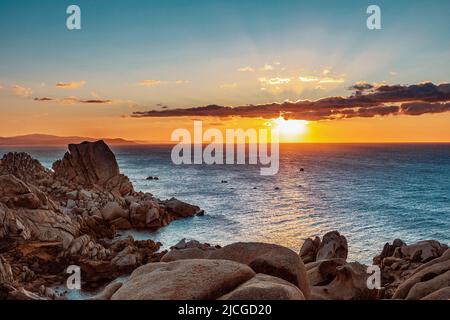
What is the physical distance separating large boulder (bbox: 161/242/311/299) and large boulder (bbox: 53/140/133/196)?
59.5 meters

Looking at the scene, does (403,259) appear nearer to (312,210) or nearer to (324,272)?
(324,272)

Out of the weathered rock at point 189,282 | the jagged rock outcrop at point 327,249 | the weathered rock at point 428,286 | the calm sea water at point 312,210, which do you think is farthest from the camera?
the calm sea water at point 312,210

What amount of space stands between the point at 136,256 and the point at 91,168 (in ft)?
130

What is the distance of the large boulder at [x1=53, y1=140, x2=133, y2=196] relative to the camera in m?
72.1

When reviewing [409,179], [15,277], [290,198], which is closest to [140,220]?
[15,277]

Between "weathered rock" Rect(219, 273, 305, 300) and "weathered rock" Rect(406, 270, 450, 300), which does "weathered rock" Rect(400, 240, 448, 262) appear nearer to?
"weathered rock" Rect(406, 270, 450, 300)

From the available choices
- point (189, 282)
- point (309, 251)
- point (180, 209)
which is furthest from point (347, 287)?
point (180, 209)

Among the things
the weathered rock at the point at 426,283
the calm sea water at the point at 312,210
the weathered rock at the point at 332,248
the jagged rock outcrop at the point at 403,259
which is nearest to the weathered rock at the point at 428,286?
the weathered rock at the point at 426,283

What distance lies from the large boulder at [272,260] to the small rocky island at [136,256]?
30 millimetres

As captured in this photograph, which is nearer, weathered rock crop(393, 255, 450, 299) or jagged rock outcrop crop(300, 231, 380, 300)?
weathered rock crop(393, 255, 450, 299)

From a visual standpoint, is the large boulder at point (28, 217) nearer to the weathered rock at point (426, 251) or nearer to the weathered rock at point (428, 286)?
the weathered rock at point (426, 251)

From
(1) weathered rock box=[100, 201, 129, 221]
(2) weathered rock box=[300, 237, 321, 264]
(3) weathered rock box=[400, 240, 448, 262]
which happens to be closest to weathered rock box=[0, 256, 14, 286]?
(2) weathered rock box=[300, 237, 321, 264]

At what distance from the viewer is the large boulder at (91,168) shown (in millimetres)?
72125
